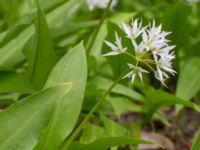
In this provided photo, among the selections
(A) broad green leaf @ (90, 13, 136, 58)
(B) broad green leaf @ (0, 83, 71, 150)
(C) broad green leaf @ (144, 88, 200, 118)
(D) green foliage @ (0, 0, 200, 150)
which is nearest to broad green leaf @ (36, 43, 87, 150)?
(D) green foliage @ (0, 0, 200, 150)

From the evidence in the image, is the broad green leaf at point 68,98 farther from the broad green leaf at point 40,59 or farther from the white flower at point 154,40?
the broad green leaf at point 40,59

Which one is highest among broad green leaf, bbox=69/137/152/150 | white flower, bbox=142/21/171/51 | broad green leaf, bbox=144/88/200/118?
white flower, bbox=142/21/171/51

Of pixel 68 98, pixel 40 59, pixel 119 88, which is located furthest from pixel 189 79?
pixel 68 98

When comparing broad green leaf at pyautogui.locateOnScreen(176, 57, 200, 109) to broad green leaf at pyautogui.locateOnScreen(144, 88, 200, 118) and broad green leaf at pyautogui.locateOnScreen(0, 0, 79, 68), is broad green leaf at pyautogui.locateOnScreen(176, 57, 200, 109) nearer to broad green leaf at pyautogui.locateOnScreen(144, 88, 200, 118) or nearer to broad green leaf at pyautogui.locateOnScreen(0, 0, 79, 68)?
broad green leaf at pyautogui.locateOnScreen(144, 88, 200, 118)

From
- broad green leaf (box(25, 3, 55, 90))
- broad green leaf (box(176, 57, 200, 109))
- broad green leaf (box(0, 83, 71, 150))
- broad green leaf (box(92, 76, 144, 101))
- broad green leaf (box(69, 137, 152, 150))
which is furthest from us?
broad green leaf (box(176, 57, 200, 109))

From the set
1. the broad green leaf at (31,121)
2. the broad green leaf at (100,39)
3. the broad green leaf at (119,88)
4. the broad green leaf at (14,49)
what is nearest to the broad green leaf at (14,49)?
the broad green leaf at (14,49)

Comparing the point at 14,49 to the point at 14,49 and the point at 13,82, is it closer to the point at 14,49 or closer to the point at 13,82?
the point at 14,49
